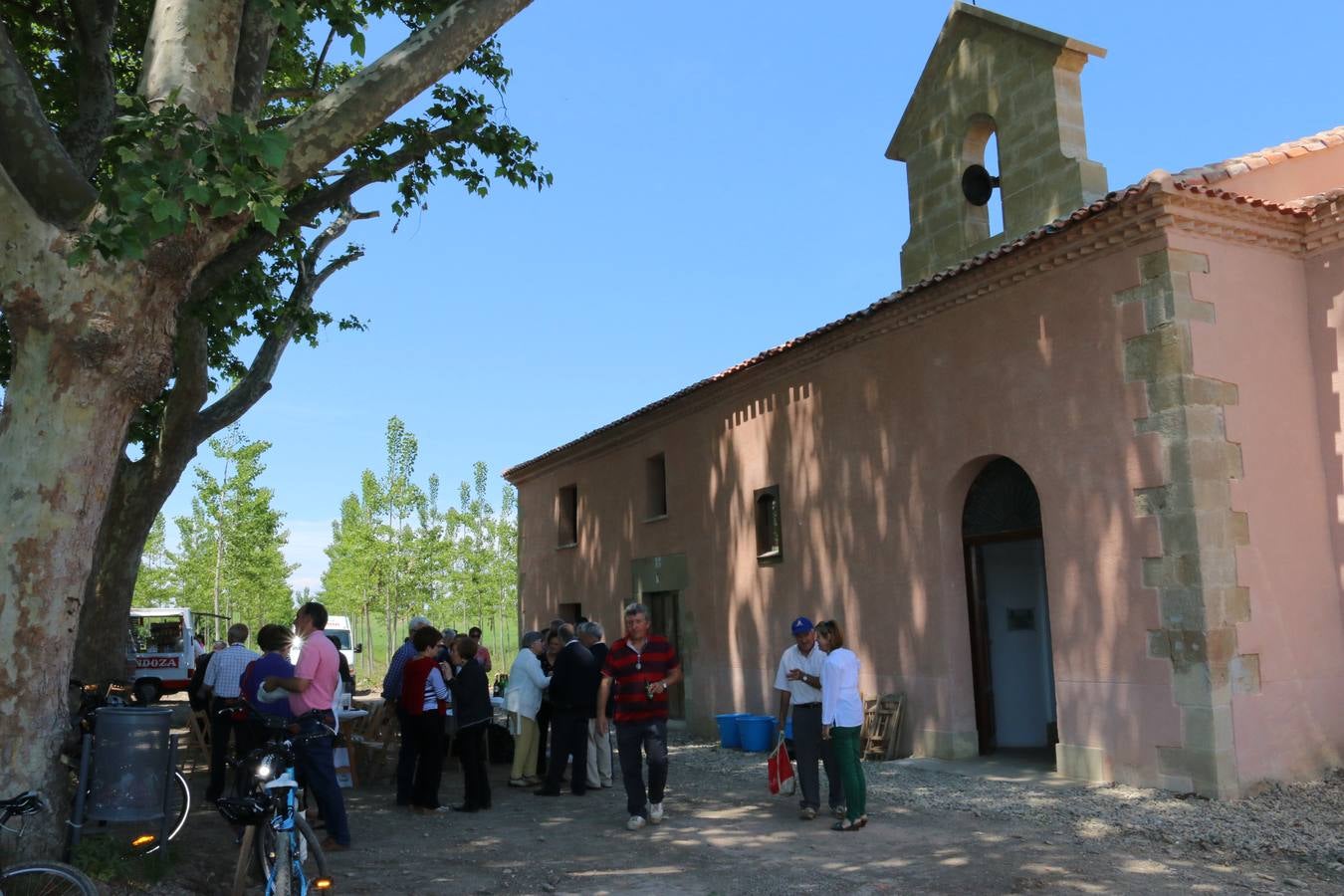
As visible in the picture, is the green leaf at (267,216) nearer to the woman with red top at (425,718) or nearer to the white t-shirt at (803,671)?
the woman with red top at (425,718)

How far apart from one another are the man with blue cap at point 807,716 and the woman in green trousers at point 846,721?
1.08 ft

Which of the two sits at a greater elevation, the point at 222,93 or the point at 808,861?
the point at 222,93

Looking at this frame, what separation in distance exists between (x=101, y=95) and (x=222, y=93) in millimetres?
3453

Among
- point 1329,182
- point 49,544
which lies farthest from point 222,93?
point 1329,182

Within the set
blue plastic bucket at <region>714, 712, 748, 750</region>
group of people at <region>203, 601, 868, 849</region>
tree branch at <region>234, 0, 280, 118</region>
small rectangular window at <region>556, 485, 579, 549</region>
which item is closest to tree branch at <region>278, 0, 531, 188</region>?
tree branch at <region>234, 0, 280, 118</region>

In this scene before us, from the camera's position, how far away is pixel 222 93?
723 centimetres

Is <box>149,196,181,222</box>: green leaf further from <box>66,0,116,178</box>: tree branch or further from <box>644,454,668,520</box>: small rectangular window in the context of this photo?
<box>644,454,668,520</box>: small rectangular window

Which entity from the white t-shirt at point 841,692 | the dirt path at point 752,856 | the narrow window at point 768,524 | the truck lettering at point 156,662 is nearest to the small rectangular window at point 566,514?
the narrow window at point 768,524

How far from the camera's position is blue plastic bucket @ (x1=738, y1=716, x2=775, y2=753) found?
13.4 meters

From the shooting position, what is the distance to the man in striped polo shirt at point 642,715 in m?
8.83

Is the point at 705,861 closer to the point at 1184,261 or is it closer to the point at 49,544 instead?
the point at 49,544

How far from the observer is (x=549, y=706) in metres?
11.5

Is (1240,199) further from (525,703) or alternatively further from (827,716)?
(525,703)

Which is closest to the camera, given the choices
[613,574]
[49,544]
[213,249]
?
[49,544]
